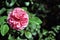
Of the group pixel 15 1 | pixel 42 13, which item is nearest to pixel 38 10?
pixel 42 13

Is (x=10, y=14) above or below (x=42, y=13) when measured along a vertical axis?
below

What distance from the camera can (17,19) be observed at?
8.25 ft

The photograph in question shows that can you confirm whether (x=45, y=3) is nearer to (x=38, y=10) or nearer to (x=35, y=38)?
(x=38, y=10)

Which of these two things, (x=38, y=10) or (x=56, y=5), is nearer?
(x=38, y=10)

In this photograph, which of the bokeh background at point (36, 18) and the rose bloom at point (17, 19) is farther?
the bokeh background at point (36, 18)

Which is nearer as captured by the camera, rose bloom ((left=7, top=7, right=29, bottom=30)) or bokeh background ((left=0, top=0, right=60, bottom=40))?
rose bloom ((left=7, top=7, right=29, bottom=30))

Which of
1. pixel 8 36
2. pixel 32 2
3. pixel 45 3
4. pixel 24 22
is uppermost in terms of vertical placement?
pixel 45 3

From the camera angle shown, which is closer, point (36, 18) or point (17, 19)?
point (17, 19)

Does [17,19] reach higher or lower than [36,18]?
lower

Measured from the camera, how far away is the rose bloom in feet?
8.20

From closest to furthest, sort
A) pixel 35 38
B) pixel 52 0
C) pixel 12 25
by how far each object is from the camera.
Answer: pixel 12 25, pixel 35 38, pixel 52 0

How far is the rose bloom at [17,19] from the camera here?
2500mm

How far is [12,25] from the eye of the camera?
250 cm

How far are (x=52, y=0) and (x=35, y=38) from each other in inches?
Answer: 29.4
